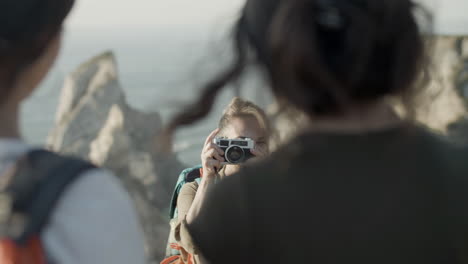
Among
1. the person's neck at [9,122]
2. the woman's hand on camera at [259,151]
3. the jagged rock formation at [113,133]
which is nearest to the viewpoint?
the person's neck at [9,122]

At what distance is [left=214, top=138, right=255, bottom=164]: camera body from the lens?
2.89 metres

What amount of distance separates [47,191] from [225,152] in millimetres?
1927

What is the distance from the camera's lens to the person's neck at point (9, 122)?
1.10m

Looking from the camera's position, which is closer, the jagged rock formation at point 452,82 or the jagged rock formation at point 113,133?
the jagged rock formation at point 452,82

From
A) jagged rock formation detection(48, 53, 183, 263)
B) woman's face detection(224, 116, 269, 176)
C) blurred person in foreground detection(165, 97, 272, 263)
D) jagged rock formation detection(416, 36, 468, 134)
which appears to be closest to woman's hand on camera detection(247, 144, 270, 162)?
blurred person in foreground detection(165, 97, 272, 263)

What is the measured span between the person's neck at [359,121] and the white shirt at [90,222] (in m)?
0.42

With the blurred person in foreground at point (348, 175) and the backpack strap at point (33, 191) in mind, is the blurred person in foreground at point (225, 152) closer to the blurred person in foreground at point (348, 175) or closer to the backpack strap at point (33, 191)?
the blurred person in foreground at point (348, 175)

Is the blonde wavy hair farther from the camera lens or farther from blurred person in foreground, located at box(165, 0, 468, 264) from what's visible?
blurred person in foreground, located at box(165, 0, 468, 264)

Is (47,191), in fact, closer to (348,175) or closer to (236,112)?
(348,175)

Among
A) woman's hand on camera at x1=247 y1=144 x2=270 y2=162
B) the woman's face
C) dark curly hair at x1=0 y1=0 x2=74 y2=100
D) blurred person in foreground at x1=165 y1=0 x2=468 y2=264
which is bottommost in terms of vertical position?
the woman's face

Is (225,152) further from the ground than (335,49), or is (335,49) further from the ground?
(335,49)

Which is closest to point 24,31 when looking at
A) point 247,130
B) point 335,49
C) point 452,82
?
point 335,49

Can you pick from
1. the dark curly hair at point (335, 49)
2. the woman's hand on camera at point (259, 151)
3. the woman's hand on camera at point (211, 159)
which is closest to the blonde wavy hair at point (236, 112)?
the woman's hand on camera at point (259, 151)

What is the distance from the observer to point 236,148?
292 centimetres
